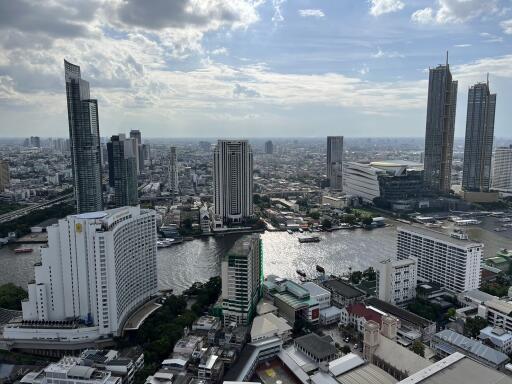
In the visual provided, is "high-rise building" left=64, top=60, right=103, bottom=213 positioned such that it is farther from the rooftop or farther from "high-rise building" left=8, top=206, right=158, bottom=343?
the rooftop

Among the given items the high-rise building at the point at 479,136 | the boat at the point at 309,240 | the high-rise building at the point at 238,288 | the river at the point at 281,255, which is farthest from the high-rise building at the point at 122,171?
the high-rise building at the point at 479,136

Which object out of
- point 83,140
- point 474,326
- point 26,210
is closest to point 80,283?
point 474,326

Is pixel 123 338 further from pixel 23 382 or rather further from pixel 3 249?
pixel 3 249

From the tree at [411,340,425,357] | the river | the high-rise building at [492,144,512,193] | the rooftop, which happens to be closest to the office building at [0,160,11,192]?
the river

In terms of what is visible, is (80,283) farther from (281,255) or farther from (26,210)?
(26,210)

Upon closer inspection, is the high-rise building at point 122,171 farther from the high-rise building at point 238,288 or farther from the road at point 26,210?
the high-rise building at point 238,288

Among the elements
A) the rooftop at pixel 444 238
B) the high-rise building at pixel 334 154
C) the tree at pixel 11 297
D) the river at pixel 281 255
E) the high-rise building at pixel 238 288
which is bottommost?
the river at pixel 281 255
